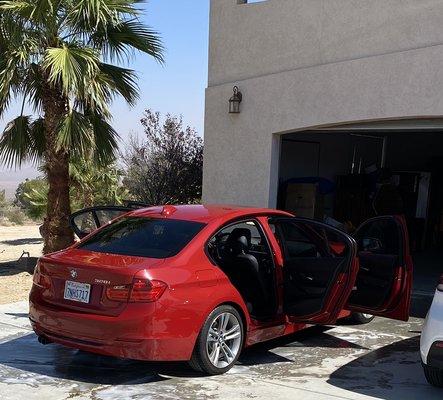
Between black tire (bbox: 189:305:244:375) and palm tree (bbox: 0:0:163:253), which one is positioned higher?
palm tree (bbox: 0:0:163:253)

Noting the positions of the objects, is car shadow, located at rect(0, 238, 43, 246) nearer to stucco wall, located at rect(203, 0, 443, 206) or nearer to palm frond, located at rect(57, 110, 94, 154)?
palm frond, located at rect(57, 110, 94, 154)

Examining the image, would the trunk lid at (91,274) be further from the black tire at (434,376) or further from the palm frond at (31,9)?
the palm frond at (31,9)

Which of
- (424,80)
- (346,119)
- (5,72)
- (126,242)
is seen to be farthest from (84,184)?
(126,242)

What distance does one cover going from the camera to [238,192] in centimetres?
1174

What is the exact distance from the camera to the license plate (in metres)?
5.57

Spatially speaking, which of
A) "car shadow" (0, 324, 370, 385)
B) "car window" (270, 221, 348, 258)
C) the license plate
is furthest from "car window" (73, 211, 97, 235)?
the license plate

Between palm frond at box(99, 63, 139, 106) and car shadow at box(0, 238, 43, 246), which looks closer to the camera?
palm frond at box(99, 63, 139, 106)

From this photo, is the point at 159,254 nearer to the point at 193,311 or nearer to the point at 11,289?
the point at 193,311

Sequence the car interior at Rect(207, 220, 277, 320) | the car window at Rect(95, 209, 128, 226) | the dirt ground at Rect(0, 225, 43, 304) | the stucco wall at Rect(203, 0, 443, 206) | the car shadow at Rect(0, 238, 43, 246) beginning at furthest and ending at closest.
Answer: the car shadow at Rect(0, 238, 43, 246) < the dirt ground at Rect(0, 225, 43, 304) < the stucco wall at Rect(203, 0, 443, 206) < the car window at Rect(95, 209, 128, 226) < the car interior at Rect(207, 220, 277, 320)

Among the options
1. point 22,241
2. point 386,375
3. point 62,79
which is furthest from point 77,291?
point 22,241

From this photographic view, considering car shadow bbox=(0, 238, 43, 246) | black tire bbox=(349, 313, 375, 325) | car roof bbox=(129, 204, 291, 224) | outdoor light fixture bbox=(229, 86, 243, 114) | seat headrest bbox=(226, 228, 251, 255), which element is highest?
outdoor light fixture bbox=(229, 86, 243, 114)

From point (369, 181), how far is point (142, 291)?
10.2 metres

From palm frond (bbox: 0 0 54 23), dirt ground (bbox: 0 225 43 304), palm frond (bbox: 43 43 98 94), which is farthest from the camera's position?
palm frond (bbox: 0 0 54 23)

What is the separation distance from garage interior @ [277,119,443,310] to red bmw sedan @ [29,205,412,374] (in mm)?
3902
